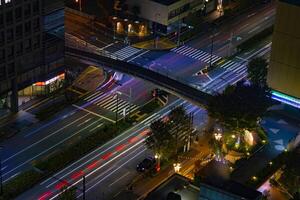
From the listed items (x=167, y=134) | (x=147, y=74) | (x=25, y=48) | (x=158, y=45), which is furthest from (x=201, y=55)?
(x=167, y=134)

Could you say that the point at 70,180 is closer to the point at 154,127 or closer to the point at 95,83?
the point at 154,127

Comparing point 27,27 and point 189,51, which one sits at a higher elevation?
point 27,27

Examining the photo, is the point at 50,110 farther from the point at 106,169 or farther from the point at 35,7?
the point at 106,169

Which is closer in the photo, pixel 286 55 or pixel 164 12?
A: pixel 286 55

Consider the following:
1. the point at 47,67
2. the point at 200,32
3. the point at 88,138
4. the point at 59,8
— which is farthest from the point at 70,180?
the point at 200,32

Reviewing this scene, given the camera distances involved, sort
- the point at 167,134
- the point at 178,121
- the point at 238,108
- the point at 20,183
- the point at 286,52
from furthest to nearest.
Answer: the point at 286,52, the point at 178,121, the point at 238,108, the point at 167,134, the point at 20,183

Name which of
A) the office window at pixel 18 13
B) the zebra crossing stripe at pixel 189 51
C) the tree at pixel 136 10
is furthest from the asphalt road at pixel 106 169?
the tree at pixel 136 10
